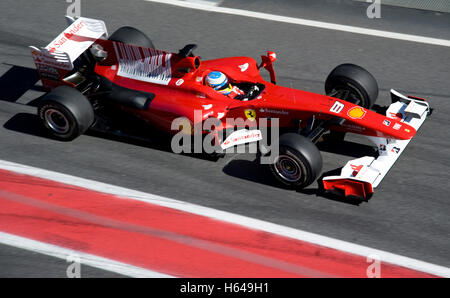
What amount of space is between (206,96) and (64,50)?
223 centimetres

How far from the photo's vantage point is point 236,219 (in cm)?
794

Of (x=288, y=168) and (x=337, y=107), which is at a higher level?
(x=337, y=107)

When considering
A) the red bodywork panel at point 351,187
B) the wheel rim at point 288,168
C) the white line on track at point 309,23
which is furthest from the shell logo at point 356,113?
the white line on track at point 309,23

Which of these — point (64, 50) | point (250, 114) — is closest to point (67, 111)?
point (64, 50)

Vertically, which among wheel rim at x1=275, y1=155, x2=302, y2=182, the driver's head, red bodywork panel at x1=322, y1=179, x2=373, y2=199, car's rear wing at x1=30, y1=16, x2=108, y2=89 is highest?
car's rear wing at x1=30, y1=16, x2=108, y2=89

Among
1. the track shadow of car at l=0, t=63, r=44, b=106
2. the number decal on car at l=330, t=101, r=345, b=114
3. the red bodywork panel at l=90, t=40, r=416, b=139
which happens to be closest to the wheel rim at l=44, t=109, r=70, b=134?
the red bodywork panel at l=90, t=40, r=416, b=139

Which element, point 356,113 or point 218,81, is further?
point 218,81

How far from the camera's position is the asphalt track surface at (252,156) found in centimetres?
782

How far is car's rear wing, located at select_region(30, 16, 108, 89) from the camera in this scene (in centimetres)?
913

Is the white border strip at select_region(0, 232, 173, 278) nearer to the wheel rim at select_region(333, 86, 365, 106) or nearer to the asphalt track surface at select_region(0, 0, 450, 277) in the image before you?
the asphalt track surface at select_region(0, 0, 450, 277)

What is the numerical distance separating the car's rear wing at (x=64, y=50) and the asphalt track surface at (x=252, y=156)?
2.55 feet

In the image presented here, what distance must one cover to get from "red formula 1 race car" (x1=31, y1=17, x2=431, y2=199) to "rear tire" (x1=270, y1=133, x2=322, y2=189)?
13mm

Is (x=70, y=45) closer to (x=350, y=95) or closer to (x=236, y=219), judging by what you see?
(x=236, y=219)

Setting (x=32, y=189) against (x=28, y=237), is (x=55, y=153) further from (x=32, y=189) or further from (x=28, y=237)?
(x=28, y=237)
